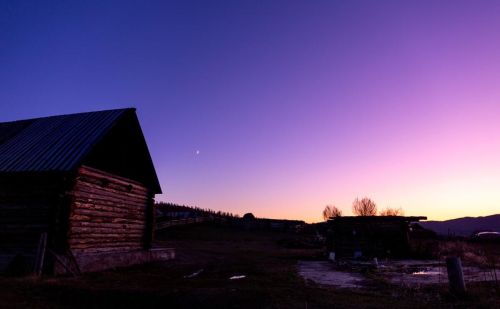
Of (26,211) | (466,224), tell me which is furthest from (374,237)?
(466,224)

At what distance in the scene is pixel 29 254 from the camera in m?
14.0

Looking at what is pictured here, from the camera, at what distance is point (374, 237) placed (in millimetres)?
27031

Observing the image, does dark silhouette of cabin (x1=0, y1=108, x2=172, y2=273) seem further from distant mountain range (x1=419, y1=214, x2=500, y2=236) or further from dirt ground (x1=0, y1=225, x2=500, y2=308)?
distant mountain range (x1=419, y1=214, x2=500, y2=236)

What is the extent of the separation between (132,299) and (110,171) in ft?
29.8

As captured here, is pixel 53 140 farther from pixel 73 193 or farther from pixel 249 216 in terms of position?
pixel 249 216

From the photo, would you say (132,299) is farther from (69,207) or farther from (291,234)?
(291,234)

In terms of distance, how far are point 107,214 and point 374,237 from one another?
723 inches

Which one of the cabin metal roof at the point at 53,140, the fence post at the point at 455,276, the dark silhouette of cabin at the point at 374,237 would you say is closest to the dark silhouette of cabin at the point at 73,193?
the cabin metal roof at the point at 53,140

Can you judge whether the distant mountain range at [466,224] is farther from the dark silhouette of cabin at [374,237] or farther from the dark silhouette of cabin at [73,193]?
the dark silhouette of cabin at [73,193]

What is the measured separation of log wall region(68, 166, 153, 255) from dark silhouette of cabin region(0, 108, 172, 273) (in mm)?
40

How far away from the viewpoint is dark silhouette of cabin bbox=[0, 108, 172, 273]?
14148mm

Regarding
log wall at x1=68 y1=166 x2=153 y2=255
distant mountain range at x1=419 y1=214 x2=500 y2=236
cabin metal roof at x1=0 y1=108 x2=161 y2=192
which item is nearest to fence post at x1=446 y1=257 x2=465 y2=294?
log wall at x1=68 y1=166 x2=153 y2=255

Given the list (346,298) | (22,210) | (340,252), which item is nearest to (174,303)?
(346,298)

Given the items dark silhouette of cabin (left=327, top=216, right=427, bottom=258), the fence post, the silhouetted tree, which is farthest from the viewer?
the silhouetted tree
